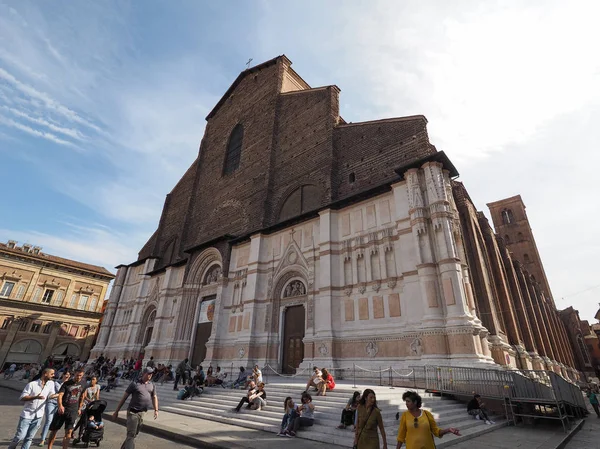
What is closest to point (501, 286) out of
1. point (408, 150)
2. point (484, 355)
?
point (484, 355)

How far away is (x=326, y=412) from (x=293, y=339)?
24.6 feet

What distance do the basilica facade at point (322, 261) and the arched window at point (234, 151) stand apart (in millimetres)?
128

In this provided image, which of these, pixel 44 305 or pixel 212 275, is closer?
pixel 212 275

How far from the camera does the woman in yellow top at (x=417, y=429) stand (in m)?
3.33

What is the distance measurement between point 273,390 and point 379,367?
4049 mm

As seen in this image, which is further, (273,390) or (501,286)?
(501,286)

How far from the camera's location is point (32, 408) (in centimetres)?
482

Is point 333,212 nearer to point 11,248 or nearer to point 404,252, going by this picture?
point 404,252

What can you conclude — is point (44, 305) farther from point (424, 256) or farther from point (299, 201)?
point (424, 256)

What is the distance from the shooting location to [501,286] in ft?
52.1

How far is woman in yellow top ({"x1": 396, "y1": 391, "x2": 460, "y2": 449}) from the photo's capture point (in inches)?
131

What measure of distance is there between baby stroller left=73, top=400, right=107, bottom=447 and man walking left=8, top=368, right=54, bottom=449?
1.01m

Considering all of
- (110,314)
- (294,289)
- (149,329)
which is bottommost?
(149,329)

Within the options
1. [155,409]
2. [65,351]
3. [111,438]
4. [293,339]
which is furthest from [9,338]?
[155,409]
